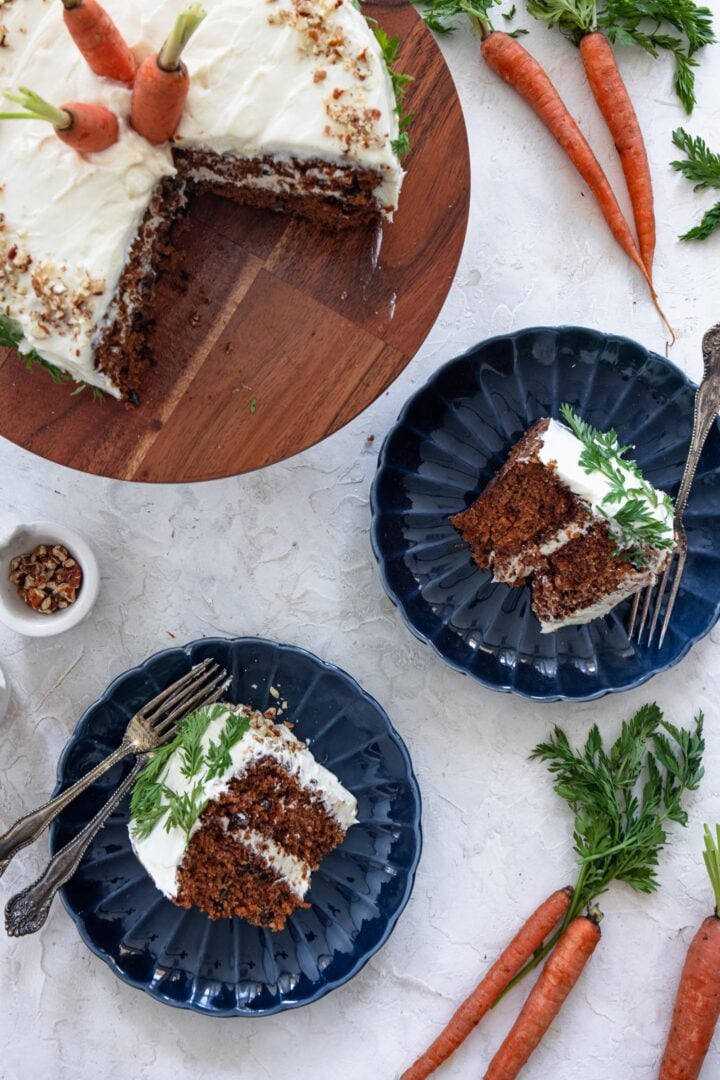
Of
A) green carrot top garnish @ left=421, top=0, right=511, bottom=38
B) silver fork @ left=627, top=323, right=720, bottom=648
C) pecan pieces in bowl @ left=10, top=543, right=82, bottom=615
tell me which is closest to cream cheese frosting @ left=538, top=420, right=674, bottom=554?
silver fork @ left=627, top=323, right=720, bottom=648

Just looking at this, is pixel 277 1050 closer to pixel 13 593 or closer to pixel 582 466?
pixel 13 593

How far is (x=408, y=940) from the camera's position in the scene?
3703 mm

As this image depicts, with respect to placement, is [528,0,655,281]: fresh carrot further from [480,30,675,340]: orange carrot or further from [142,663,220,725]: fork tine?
[142,663,220,725]: fork tine

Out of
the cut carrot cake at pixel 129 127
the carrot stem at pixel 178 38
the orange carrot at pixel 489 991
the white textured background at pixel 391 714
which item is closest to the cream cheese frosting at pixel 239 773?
the white textured background at pixel 391 714

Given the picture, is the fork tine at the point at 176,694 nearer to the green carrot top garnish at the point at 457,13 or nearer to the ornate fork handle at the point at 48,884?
the ornate fork handle at the point at 48,884

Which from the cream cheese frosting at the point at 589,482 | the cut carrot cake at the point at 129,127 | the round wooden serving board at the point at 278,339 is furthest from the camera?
the cream cheese frosting at the point at 589,482

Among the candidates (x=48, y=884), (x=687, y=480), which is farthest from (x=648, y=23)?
(x=48, y=884)

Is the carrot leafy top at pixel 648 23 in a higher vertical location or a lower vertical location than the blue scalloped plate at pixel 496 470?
higher

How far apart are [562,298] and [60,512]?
2.13 m

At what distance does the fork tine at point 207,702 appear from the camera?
3.35m

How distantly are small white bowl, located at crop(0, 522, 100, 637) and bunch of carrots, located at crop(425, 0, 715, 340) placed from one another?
236 centimetres

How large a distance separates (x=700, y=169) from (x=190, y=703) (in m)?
2.81

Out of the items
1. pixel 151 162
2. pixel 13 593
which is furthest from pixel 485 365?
pixel 13 593

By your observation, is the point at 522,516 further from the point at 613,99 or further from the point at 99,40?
the point at 99,40
